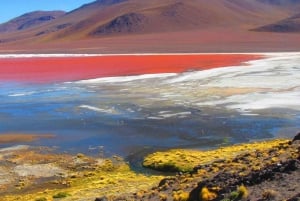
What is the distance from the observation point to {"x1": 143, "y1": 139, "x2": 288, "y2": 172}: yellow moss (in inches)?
542

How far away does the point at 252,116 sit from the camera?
2080cm

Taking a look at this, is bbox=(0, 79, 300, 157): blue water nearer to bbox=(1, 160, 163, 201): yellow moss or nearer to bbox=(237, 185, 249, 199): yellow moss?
bbox=(1, 160, 163, 201): yellow moss

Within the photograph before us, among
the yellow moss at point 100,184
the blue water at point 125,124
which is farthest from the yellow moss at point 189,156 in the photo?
the blue water at point 125,124

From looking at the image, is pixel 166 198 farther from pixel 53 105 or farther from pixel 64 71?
pixel 64 71

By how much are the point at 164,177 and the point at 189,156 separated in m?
2.02

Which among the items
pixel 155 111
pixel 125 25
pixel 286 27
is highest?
pixel 125 25

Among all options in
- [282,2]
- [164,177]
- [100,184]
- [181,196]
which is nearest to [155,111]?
[164,177]

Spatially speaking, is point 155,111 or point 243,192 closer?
point 243,192

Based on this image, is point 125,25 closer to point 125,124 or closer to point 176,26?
point 176,26

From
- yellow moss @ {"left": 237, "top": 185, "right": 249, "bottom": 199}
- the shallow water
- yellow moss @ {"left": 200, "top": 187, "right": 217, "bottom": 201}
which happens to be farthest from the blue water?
yellow moss @ {"left": 237, "top": 185, "right": 249, "bottom": 199}

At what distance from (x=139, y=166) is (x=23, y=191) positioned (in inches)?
126

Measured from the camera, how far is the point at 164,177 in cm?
1283

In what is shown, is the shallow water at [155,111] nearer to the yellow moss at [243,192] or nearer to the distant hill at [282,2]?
the yellow moss at [243,192]

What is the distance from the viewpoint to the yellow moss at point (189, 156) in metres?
13.8
